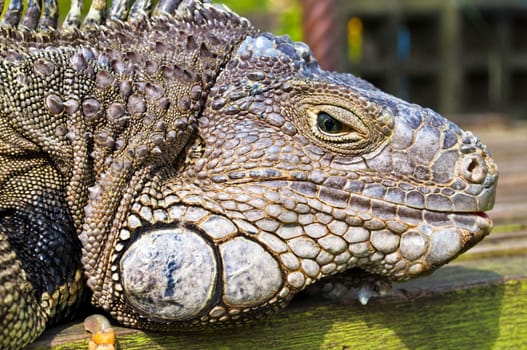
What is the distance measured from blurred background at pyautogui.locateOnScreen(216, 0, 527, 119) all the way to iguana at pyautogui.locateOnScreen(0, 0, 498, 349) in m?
10.0

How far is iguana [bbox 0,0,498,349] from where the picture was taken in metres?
2.63

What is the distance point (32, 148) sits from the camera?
2.74 meters

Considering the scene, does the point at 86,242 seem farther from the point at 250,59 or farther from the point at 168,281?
the point at 250,59

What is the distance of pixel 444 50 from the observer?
13.4m

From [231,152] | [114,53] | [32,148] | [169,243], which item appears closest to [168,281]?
[169,243]

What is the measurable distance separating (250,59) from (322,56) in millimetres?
4378

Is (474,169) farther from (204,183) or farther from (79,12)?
(79,12)

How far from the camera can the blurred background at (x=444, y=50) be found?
13258 millimetres

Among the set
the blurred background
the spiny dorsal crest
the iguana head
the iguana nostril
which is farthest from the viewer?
the blurred background

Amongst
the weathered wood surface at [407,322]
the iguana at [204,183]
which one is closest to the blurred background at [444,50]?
the weathered wood surface at [407,322]

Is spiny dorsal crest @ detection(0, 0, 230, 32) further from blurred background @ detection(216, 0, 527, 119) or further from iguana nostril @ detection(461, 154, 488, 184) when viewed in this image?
blurred background @ detection(216, 0, 527, 119)

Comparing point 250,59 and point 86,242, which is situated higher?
point 250,59

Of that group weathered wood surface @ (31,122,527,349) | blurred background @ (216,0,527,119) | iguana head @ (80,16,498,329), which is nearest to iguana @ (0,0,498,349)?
iguana head @ (80,16,498,329)

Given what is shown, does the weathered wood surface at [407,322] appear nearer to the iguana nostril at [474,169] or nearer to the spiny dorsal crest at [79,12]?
the iguana nostril at [474,169]
